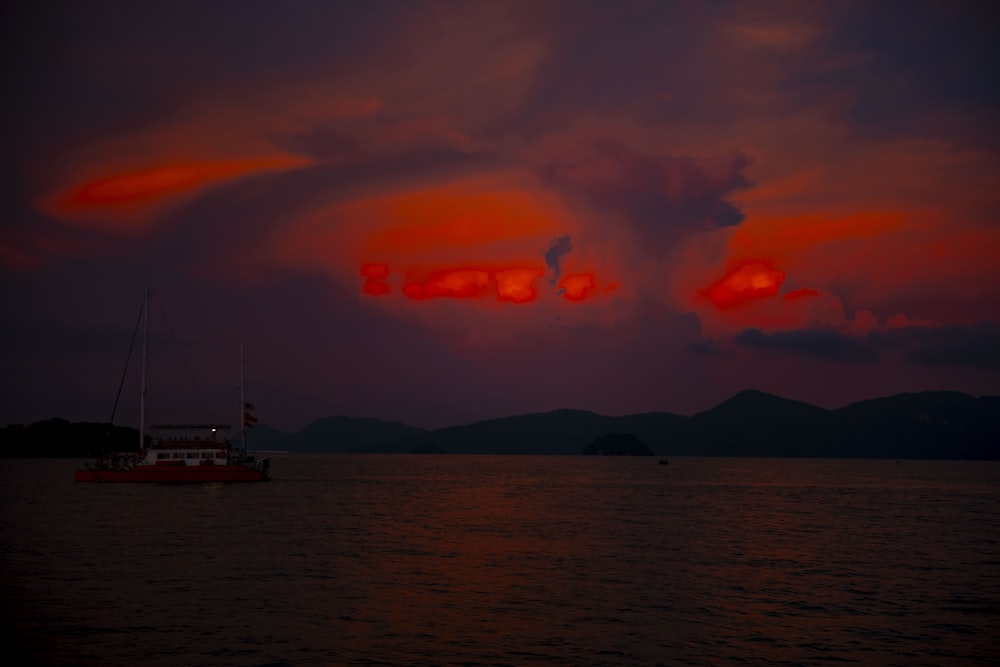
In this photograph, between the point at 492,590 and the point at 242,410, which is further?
the point at 242,410

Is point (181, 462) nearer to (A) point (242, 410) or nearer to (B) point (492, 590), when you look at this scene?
(A) point (242, 410)

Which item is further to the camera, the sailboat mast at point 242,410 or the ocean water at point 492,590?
the sailboat mast at point 242,410

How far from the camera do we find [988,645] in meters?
27.8

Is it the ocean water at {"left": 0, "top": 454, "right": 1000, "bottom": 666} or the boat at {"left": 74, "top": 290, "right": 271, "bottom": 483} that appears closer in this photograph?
the ocean water at {"left": 0, "top": 454, "right": 1000, "bottom": 666}

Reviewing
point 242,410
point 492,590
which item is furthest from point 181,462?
point 492,590

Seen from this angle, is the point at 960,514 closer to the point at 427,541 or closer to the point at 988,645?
the point at 427,541

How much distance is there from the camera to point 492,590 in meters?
36.9

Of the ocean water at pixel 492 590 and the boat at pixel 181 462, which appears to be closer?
the ocean water at pixel 492 590

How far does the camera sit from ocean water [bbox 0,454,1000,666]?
26812 mm

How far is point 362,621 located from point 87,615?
1016cm

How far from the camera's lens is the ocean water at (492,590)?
26812 millimetres

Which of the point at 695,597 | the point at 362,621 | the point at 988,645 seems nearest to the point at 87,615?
the point at 362,621

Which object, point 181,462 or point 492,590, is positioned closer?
point 492,590

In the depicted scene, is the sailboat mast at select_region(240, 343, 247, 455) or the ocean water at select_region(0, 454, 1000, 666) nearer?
the ocean water at select_region(0, 454, 1000, 666)
